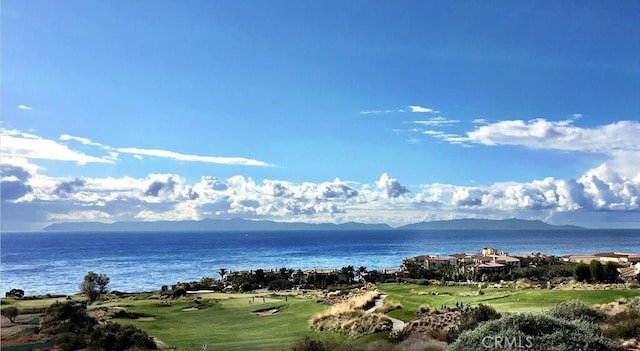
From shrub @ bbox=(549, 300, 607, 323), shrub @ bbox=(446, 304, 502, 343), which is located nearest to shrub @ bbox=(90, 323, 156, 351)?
shrub @ bbox=(446, 304, 502, 343)

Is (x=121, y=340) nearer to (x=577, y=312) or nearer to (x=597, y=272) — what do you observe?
(x=577, y=312)

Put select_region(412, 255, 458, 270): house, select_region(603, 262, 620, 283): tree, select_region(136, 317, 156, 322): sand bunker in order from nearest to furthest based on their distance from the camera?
1. select_region(136, 317, 156, 322): sand bunker
2. select_region(603, 262, 620, 283): tree
3. select_region(412, 255, 458, 270): house

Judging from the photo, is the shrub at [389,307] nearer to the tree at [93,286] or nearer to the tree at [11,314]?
the tree at [11,314]

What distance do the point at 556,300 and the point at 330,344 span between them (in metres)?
13.0

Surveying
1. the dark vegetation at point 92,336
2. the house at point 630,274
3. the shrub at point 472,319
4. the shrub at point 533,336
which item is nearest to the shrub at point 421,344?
the shrub at point 472,319

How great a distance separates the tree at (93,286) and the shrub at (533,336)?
4996 centimetres

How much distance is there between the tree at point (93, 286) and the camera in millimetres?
54188

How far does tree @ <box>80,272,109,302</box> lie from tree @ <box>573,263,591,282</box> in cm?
4812

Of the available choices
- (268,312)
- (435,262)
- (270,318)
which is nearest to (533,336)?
(270,318)

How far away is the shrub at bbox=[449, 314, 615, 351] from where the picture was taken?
36.3 ft

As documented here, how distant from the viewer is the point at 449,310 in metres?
21.2

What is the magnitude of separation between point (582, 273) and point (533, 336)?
43095 mm

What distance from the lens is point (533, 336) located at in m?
11.4

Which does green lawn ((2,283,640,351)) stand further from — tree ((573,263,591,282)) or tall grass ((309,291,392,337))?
tree ((573,263,591,282))
